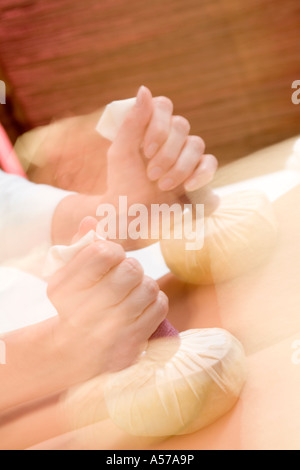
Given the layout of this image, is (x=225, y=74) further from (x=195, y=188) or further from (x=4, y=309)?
(x=4, y=309)

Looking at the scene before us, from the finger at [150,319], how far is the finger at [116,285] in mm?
22

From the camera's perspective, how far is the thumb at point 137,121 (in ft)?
1.88

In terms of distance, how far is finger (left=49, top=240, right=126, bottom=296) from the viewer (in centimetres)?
40

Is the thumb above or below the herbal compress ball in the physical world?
above

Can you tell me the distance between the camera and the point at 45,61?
1.60m

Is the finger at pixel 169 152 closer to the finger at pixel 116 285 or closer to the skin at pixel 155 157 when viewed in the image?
the skin at pixel 155 157

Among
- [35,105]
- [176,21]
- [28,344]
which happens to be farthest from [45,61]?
[28,344]
